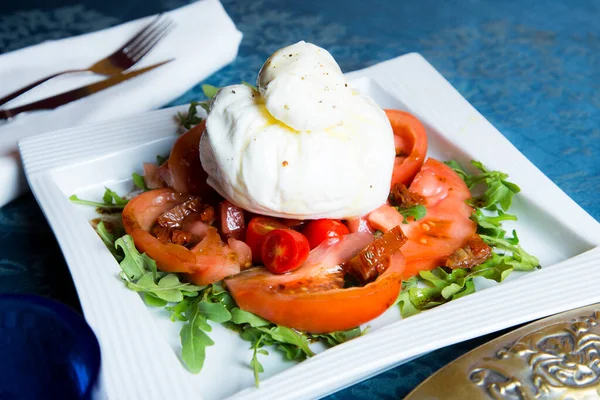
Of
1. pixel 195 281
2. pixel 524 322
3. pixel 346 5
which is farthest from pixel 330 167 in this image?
pixel 346 5

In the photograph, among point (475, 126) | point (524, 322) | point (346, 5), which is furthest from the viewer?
point (346, 5)

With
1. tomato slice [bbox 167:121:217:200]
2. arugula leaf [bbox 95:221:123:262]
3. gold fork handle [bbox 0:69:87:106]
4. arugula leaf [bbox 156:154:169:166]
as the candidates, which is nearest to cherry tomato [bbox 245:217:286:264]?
tomato slice [bbox 167:121:217:200]

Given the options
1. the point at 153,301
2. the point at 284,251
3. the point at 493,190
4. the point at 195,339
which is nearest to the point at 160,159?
the point at 153,301

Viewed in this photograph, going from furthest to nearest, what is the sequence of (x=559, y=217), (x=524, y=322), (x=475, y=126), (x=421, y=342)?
(x=475, y=126)
(x=559, y=217)
(x=524, y=322)
(x=421, y=342)

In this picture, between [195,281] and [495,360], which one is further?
[195,281]

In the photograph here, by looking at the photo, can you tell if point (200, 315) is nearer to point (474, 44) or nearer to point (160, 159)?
point (160, 159)

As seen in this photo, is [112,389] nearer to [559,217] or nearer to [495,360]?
[495,360]

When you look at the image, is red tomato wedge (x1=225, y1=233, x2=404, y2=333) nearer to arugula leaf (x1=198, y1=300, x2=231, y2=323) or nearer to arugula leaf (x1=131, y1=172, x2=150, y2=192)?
arugula leaf (x1=198, y1=300, x2=231, y2=323)
